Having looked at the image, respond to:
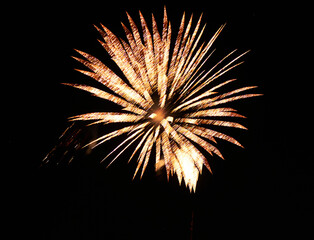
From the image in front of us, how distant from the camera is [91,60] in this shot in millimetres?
2068

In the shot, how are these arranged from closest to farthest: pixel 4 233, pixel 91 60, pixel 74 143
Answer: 1. pixel 91 60
2. pixel 74 143
3. pixel 4 233

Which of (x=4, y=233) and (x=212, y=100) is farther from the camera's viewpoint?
(x=4, y=233)

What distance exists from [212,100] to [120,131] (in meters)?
0.94

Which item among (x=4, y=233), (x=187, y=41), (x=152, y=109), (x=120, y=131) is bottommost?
(x=4, y=233)

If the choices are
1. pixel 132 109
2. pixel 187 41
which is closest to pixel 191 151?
pixel 132 109

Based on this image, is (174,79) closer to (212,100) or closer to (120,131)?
(212,100)

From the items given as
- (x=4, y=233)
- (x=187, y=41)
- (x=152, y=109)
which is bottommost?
(x=4, y=233)

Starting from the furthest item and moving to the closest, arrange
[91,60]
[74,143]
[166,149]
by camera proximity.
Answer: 1. [74,143]
2. [166,149]
3. [91,60]

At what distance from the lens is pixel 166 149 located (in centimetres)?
225

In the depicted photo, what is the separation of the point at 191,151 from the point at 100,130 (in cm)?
136

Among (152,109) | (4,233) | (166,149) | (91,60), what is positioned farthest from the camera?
(4,233)

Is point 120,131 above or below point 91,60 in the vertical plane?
below

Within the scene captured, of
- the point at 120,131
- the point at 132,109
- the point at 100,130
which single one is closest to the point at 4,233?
the point at 100,130

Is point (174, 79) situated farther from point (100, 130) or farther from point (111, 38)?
point (100, 130)
